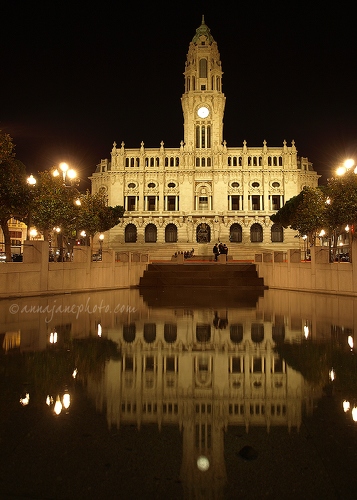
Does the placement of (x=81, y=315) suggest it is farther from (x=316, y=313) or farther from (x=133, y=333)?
(x=316, y=313)

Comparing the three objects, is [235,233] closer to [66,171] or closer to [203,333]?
[66,171]

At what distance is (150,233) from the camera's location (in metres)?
62.8

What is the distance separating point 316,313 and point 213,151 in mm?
55884

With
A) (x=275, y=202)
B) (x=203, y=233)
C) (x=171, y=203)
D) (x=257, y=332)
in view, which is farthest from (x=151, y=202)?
(x=257, y=332)

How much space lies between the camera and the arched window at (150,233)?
62.5m

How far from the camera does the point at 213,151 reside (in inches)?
2516

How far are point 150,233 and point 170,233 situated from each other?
336 cm

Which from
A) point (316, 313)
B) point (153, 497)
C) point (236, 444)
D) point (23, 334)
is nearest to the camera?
point (153, 497)

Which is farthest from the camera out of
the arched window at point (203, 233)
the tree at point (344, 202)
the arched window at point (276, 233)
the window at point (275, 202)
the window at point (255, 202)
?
the window at point (255, 202)

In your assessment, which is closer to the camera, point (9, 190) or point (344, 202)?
point (9, 190)

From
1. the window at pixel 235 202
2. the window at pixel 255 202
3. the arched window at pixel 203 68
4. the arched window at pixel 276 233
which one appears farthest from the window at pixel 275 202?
the arched window at pixel 203 68

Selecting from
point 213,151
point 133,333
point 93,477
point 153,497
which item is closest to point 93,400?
point 93,477

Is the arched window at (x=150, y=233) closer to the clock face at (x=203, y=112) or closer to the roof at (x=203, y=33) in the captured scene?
the clock face at (x=203, y=112)

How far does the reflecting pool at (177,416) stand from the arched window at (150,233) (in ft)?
181
